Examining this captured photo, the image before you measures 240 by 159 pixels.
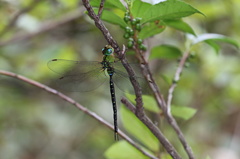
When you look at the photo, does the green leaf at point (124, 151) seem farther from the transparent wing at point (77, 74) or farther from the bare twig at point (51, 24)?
the bare twig at point (51, 24)

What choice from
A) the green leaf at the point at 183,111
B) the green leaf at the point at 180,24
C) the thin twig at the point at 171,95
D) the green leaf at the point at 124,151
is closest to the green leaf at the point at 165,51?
the thin twig at the point at 171,95

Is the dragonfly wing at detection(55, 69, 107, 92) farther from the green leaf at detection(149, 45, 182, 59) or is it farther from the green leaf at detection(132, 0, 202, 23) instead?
the green leaf at detection(132, 0, 202, 23)

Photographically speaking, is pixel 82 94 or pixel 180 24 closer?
pixel 180 24

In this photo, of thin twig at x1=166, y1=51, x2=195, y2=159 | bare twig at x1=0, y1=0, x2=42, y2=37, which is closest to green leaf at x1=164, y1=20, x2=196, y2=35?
thin twig at x1=166, y1=51, x2=195, y2=159

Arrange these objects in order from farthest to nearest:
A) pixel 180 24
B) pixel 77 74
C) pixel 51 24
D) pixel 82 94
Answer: pixel 82 94 < pixel 51 24 < pixel 77 74 < pixel 180 24

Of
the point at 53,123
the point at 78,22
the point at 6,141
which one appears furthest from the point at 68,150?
the point at 78,22

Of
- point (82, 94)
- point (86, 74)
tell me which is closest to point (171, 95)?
point (86, 74)

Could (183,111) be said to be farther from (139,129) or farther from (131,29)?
(131,29)
